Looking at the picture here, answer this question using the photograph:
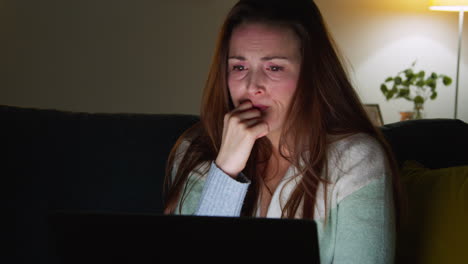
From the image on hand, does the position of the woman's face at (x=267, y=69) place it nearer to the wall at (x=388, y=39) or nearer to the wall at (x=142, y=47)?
the wall at (x=142, y=47)

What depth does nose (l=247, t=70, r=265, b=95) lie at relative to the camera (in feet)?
4.01

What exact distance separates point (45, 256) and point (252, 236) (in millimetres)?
929

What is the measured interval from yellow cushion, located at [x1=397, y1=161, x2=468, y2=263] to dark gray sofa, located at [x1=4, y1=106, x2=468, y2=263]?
0.20 meters

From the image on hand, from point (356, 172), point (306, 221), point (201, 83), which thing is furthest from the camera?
point (201, 83)

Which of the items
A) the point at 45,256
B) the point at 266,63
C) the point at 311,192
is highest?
the point at 266,63

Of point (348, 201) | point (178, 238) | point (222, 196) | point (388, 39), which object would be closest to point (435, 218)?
point (348, 201)

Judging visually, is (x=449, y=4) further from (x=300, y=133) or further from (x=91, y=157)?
(x=91, y=157)

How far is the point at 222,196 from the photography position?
1175 millimetres

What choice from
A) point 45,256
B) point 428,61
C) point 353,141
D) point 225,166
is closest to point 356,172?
point 353,141

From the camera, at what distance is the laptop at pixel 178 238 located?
2.01 ft

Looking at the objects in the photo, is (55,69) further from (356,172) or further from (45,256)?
A: (356,172)

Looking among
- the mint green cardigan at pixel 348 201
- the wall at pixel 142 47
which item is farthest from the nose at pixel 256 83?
the wall at pixel 142 47

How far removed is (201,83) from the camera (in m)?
3.23

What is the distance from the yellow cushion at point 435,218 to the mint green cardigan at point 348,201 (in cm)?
11
